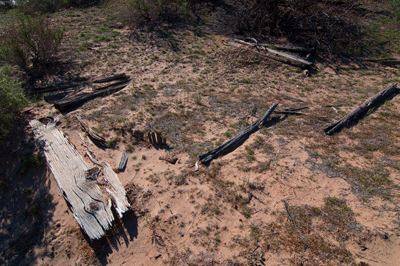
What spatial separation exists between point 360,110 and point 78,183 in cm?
893

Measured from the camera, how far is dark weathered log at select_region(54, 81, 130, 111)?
7.50 meters

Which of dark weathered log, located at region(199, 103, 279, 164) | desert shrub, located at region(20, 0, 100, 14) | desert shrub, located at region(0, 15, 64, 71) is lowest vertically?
dark weathered log, located at region(199, 103, 279, 164)

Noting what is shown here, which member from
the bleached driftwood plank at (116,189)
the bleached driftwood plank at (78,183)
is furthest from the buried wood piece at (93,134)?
the bleached driftwood plank at (116,189)

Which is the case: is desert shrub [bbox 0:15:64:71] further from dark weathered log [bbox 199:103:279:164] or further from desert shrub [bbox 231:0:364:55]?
desert shrub [bbox 231:0:364:55]

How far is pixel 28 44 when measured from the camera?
29.8 ft

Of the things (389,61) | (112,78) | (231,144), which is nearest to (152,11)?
(112,78)

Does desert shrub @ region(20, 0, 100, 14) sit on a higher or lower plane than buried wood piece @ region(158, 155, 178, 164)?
higher

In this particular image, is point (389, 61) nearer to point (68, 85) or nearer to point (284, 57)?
point (284, 57)

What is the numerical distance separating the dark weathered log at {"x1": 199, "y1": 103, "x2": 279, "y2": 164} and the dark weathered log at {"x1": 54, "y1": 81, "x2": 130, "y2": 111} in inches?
191

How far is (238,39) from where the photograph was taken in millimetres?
12844

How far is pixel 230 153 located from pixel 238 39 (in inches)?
354

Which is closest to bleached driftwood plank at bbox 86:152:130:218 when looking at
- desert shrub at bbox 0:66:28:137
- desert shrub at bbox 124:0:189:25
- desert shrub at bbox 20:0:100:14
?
desert shrub at bbox 0:66:28:137

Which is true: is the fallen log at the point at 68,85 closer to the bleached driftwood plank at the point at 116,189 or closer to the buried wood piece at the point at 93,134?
the buried wood piece at the point at 93,134

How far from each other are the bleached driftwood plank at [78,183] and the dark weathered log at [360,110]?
6514 millimetres
